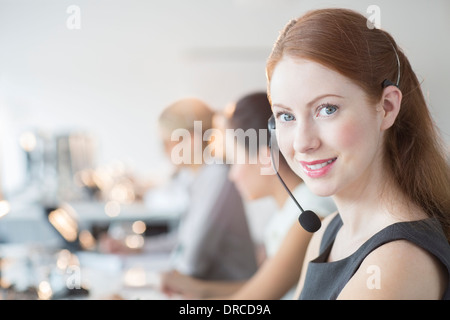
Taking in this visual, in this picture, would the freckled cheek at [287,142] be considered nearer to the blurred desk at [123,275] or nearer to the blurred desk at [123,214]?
the blurred desk at [123,275]

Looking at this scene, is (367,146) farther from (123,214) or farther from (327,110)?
(123,214)

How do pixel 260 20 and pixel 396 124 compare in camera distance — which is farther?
pixel 260 20

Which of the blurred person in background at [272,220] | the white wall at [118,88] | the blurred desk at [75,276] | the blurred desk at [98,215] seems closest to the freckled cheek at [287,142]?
the blurred person in background at [272,220]

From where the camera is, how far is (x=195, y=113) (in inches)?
63.4

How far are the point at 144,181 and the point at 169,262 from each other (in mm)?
2222

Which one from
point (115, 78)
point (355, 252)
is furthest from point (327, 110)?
point (115, 78)

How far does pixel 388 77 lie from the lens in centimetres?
59

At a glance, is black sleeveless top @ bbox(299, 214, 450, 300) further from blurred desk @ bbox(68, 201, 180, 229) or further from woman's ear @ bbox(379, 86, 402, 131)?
blurred desk @ bbox(68, 201, 180, 229)

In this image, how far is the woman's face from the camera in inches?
21.9

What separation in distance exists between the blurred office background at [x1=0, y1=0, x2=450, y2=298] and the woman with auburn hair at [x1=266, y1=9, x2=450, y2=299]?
53mm

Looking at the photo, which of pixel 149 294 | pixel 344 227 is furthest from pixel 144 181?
pixel 344 227

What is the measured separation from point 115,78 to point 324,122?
393cm

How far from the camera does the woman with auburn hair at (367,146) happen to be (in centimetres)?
54
